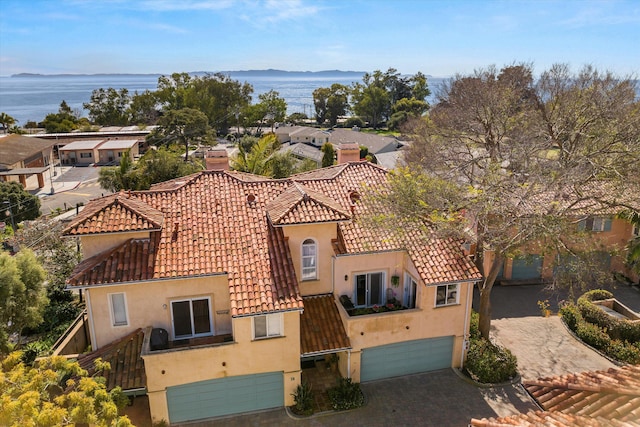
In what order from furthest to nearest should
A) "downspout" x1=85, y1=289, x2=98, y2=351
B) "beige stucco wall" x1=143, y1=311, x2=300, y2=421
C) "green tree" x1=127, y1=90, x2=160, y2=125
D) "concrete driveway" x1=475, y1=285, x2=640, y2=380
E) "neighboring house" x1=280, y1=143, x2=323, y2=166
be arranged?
"green tree" x1=127, y1=90, x2=160, y2=125 → "neighboring house" x1=280, y1=143, x2=323, y2=166 → "concrete driveway" x1=475, y1=285, x2=640, y2=380 → "downspout" x1=85, y1=289, x2=98, y2=351 → "beige stucco wall" x1=143, y1=311, x2=300, y2=421

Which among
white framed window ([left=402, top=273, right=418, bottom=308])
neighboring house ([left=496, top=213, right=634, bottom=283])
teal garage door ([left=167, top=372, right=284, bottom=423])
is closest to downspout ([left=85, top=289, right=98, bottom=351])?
teal garage door ([left=167, top=372, right=284, bottom=423])

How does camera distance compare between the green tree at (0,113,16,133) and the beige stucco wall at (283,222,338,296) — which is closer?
the beige stucco wall at (283,222,338,296)

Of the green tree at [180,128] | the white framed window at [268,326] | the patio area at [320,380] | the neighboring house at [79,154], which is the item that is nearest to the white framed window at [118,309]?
the white framed window at [268,326]

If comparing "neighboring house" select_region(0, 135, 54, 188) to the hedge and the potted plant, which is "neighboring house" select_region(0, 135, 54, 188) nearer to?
the potted plant

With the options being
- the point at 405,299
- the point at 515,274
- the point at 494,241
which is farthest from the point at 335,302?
the point at 515,274

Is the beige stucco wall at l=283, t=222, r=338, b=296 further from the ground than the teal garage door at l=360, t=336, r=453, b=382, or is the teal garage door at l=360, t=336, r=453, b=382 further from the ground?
the beige stucco wall at l=283, t=222, r=338, b=296

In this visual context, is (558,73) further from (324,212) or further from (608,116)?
(324,212)

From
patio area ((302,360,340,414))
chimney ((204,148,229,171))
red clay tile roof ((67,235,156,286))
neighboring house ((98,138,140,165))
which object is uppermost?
chimney ((204,148,229,171))

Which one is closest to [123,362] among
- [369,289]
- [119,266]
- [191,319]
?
[191,319]
